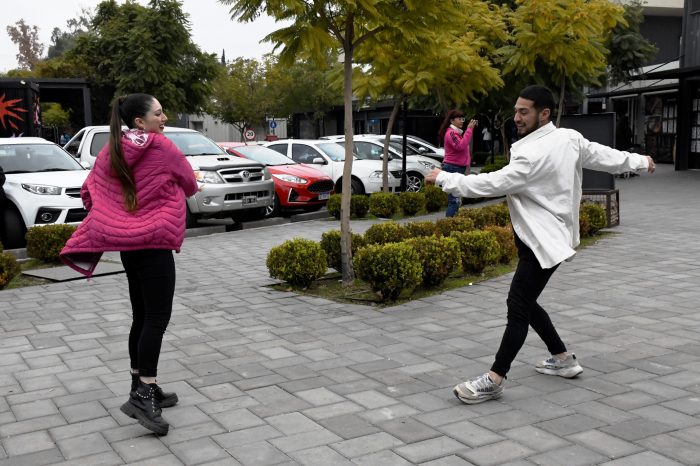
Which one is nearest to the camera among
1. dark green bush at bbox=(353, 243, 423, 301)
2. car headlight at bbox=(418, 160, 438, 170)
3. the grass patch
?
dark green bush at bbox=(353, 243, 423, 301)

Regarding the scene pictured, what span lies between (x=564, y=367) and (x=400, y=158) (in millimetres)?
13573

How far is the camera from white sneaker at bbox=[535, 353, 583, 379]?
16.2ft

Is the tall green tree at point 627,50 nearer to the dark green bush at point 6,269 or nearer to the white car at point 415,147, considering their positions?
the white car at point 415,147

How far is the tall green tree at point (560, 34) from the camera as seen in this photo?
14.1 metres

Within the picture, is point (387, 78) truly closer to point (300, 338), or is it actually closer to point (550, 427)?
point (300, 338)

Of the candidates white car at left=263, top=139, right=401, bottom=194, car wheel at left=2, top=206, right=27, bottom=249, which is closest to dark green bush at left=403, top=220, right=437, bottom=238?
car wheel at left=2, top=206, right=27, bottom=249

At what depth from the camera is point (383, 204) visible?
46.3 feet

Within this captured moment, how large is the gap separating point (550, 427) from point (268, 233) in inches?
358

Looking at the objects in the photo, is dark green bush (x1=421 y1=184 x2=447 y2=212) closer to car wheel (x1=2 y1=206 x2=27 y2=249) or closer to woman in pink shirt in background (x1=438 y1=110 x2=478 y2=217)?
woman in pink shirt in background (x1=438 y1=110 x2=478 y2=217)

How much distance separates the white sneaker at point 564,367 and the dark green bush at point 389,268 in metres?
2.24

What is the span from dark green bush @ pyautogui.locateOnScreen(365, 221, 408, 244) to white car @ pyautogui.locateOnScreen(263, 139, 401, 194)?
786 cm

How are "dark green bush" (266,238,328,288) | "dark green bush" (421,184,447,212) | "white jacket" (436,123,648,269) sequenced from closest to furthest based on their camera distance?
"white jacket" (436,123,648,269)
"dark green bush" (266,238,328,288)
"dark green bush" (421,184,447,212)

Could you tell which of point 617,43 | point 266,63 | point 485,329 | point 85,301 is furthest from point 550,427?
point 266,63

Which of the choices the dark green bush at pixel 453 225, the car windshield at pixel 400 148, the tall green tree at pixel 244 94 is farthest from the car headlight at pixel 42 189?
the tall green tree at pixel 244 94
